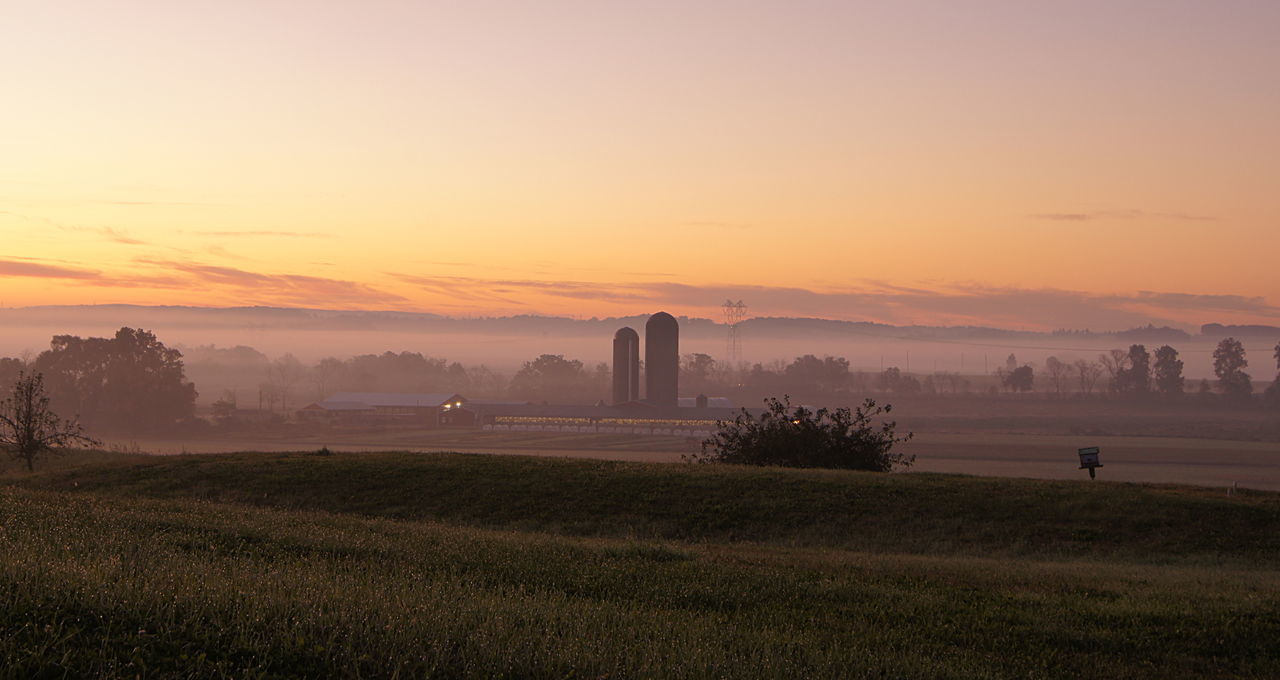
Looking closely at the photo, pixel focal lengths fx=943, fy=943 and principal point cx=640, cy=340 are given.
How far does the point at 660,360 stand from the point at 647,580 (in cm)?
10827

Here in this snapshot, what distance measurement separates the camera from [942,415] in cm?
18000

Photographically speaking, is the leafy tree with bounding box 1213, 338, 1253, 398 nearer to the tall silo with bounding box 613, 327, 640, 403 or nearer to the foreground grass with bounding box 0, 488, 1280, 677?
the tall silo with bounding box 613, 327, 640, 403

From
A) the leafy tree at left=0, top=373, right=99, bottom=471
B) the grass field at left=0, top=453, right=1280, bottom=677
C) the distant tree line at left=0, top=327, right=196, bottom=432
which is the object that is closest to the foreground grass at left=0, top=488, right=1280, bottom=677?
the grass field at left=0, top=453, right=1280, bottom=677

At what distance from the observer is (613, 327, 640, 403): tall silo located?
12681cm

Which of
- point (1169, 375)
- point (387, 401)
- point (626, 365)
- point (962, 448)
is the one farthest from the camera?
point (1169, 375)

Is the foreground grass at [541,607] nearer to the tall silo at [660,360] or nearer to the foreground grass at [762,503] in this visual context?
the foreground grass at [762,503]

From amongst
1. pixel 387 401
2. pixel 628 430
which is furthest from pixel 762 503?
pixel 387 401

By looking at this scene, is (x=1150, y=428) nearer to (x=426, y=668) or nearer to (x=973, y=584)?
(x=973, y=584)

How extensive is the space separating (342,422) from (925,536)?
4567 inches

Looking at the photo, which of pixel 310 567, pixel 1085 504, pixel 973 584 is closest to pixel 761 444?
pixel 1085 504

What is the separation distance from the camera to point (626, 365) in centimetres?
12838

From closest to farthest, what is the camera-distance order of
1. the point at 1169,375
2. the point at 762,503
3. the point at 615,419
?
the point at 762,503
the point at 615,419
the point at 1169,375

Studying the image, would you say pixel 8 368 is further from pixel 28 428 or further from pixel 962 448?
pixel 962 448

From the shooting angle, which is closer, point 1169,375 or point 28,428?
point 28,428
